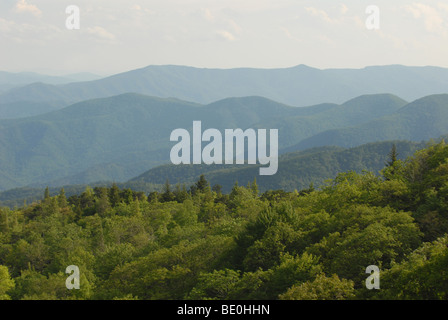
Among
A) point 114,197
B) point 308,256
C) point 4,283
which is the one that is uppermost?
point 114,197

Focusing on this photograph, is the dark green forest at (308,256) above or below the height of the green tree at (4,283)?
above

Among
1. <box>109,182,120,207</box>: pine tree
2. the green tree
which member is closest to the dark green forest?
the green tree

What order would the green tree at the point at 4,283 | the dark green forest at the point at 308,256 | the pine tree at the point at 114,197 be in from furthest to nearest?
1. the pine tree at the point at 114,197
2. the green tree at the point at 4,283
3. the dark green forest at the point at 308,256

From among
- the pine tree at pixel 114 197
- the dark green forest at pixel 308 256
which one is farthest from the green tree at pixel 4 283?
the pine tree at pixel 114 197

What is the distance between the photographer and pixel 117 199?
12756cm

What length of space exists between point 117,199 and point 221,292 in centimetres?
9667

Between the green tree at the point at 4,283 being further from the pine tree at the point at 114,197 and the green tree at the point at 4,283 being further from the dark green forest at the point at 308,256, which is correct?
the pine tree at the point at 114,197

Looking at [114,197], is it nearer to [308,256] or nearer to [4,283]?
[4,283]

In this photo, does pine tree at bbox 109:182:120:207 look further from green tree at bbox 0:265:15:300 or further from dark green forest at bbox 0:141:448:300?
green tree at bbox 0:265:15:300

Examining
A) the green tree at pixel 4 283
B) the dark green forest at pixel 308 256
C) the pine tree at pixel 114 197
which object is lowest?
the green tree at pixel 4 283

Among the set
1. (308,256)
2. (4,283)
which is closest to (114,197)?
(4,283)

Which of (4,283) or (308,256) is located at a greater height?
(308,256)

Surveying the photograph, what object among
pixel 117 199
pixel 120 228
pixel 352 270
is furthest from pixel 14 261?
pixel 352 270
